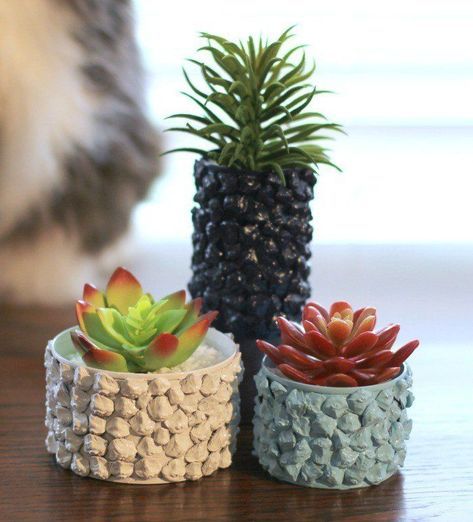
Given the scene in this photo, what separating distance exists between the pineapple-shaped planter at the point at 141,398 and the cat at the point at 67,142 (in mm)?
474

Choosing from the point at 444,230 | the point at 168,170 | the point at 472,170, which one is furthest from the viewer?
the point at 472,170

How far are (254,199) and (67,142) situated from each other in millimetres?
455

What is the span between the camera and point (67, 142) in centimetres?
108

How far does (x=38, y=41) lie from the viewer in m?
1.05

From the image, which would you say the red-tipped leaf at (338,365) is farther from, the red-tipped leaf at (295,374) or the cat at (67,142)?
the cat at (67,142)

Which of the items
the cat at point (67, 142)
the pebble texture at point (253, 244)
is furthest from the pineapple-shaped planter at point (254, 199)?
the cat at point (67, 142)

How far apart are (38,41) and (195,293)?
458 millimetres

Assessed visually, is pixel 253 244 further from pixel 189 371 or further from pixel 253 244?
pixel 189 371

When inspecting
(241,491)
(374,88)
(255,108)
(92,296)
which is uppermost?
(374,88)

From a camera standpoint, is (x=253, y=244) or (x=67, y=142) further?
(x=67, y=142)

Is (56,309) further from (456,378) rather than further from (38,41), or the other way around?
(456,378)

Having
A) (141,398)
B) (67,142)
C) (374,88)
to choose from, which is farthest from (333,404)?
(374,88)

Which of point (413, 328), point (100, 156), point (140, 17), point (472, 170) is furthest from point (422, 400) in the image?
point (472, 170)

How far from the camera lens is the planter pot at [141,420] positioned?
1.95ft
